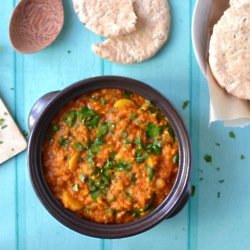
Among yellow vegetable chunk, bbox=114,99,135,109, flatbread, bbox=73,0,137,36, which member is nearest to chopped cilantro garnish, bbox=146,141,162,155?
yellow vegetable chunk, bbox=114,99,135,109

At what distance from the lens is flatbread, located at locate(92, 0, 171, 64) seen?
183cm

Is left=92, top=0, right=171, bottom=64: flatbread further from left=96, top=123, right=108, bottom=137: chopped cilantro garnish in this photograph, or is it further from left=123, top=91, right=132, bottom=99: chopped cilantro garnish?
left=96, top=123, right=108, bottom=137: chopped cilantro garnish

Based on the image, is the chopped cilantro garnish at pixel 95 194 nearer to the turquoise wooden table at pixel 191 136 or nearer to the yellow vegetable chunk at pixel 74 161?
the yellow vegetable chunk at pixel 74 161

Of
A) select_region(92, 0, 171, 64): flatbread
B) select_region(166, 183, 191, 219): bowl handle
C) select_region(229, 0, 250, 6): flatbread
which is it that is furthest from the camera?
select_region(92, 0, 171, 64): flatbread

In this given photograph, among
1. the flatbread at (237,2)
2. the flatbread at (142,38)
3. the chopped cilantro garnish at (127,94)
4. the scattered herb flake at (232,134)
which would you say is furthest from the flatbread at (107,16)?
the scattered herb flake at (232,134)

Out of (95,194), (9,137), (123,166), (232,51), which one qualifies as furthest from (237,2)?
(9,137)

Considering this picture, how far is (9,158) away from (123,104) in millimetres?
437

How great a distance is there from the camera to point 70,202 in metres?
1.67

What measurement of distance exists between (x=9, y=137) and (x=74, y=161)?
0.29 metres

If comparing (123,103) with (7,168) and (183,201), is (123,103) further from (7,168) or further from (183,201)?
(7,168)

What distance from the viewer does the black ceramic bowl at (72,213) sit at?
1.66m

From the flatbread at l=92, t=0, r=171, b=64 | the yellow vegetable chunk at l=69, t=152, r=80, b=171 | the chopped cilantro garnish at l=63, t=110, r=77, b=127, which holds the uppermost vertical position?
the flatbread at l=92, t=0, r=171, b=64

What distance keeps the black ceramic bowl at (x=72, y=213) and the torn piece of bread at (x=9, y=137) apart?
18cm

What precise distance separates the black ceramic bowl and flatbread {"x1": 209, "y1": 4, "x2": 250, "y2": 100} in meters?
0.18
